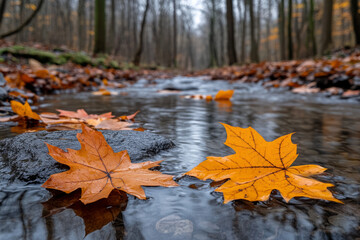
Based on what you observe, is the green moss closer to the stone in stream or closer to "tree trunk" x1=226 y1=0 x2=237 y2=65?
"tree trunk" x1=226 y1=0 x2=237 y2=65

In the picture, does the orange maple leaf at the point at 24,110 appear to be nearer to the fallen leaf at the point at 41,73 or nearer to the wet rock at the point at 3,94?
the wet rock at the point at 3,94

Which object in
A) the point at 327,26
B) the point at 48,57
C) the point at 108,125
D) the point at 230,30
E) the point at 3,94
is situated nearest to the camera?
the point at 108,125

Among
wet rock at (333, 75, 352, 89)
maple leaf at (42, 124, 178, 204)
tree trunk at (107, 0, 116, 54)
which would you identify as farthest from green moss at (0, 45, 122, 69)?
tree trunk at (107, 0, 116, 54)

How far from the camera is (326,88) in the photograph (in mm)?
4383

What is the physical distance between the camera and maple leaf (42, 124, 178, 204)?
0.74 metres

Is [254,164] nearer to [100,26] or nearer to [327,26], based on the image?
[327,26]

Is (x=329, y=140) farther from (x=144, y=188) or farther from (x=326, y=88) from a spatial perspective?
(x=326, y=88)

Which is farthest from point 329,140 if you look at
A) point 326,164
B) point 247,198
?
point 247,198

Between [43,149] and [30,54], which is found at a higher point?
[30,54]

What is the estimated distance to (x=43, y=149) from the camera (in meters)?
0.99

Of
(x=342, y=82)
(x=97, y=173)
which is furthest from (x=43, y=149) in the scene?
(x=342, y=82)

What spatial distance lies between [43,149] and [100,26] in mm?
11083

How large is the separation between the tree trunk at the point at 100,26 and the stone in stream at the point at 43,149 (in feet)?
35.5

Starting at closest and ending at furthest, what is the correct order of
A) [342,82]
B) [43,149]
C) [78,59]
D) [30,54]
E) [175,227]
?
1. [175,227]
2. [43,149]
3. [342,82]
4. [30,54]
5. [78,59]
